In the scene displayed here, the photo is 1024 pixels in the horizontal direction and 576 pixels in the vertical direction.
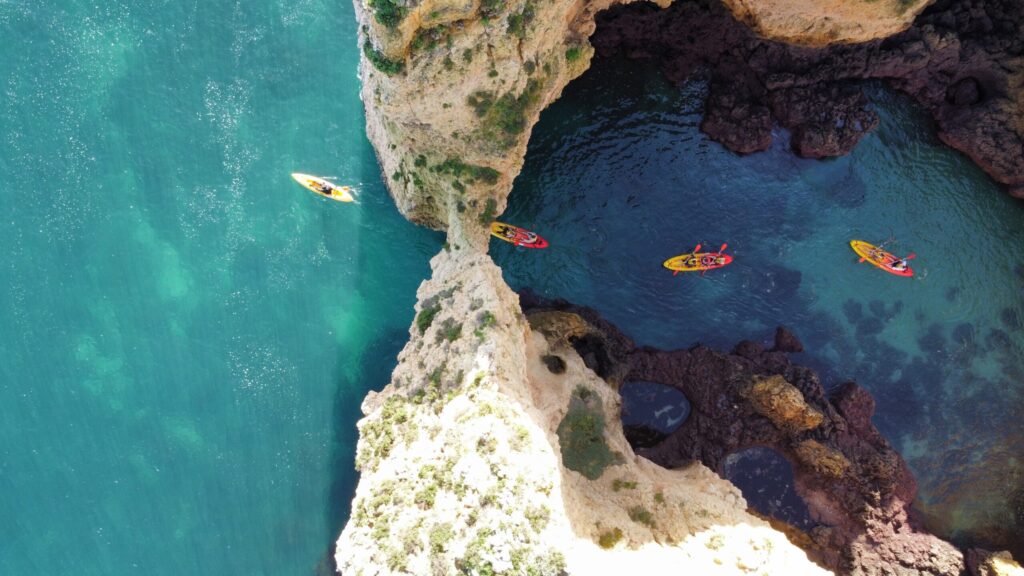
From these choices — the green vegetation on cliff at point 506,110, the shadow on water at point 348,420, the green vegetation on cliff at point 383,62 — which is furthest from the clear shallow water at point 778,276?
the green vegetation on cliff at point 383,62

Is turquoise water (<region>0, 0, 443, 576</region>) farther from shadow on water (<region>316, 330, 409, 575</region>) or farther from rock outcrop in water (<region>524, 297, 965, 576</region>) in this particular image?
rock outcrop in water (<region>524, 297, 965, 576</region>)

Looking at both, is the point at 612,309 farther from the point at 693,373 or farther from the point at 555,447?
the point at 555,447

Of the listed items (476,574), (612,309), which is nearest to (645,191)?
(612,309)

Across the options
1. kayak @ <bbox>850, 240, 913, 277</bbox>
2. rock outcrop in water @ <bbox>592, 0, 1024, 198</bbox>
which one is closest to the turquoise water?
rock outcrop in water @ <bbox>592, 0, 1024, 198</bbox>

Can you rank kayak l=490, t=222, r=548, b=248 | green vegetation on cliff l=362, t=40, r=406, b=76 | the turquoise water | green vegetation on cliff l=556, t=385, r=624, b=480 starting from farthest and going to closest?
1. kayak l=490, t=222, r=548, b=248
2. the turquoise water
3. green vegetation on cliff l=556, t=385, r=624, b=480
4. green vegetation on cliff l=362, t=40, r=406, b=76

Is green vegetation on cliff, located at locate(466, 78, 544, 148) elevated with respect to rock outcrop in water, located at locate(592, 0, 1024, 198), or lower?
lower

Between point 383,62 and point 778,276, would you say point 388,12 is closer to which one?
point 383,62

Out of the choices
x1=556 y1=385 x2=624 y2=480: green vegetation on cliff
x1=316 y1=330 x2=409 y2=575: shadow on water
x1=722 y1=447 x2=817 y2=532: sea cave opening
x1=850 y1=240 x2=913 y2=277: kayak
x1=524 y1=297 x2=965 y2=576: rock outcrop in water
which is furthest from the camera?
x1=850 y1=240 x2=913 y2=277: kayak

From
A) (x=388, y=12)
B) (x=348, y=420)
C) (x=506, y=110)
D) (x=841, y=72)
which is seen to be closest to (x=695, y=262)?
(x=841, y=72)
